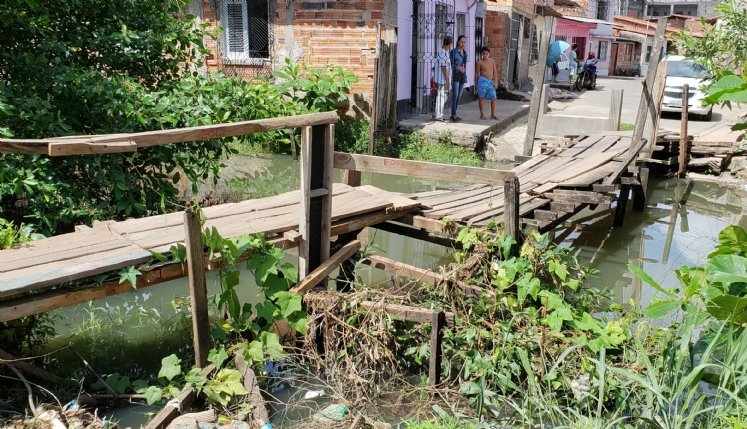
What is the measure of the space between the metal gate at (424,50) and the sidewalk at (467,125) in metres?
0.47

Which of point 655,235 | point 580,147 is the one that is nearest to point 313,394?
point 655,235

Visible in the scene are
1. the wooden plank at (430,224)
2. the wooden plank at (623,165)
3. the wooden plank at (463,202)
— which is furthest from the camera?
the wooden plank at (623,165)

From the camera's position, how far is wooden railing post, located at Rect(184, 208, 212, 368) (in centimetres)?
374

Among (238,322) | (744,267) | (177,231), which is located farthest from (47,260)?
(744,267)

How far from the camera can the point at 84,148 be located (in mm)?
3109

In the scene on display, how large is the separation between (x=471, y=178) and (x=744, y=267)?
215 cm

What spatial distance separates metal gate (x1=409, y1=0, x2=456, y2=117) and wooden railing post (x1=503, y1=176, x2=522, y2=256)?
29.6ft

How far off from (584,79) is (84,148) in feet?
73.2

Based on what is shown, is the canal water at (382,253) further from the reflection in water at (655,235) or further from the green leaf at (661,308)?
the green leaf at (661,308)

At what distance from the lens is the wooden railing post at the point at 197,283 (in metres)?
3.74

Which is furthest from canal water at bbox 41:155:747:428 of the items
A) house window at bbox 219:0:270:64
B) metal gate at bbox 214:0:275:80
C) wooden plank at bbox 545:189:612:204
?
house window at bbox 219:0:270:64

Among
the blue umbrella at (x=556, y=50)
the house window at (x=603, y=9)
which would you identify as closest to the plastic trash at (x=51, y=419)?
the blue umbrella at (x=556, y=50)

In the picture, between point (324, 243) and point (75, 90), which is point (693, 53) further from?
point (75, 90)

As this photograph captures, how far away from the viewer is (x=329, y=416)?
3.80m
